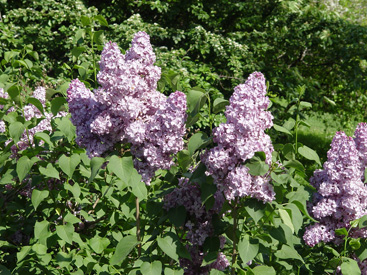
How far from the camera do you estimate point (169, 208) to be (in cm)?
211

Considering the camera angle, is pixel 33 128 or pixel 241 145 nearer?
pixel 241 145

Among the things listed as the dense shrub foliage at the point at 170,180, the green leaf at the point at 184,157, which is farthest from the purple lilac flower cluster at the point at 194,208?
the green leaf at the point at 184,157

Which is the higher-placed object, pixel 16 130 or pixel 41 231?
pixel 16 130

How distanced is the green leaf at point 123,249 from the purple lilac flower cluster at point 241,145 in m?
0.47

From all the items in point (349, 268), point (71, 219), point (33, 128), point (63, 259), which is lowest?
point (63, 259)

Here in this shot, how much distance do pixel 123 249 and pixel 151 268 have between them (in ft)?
0.56

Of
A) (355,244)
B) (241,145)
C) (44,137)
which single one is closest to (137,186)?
(241,145)

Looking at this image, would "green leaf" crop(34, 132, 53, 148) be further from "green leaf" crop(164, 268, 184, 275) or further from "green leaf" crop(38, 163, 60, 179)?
"green leaf" crop(164, 268, 184, 275)

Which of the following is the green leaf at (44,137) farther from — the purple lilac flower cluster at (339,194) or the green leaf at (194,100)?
the purple lilac flower cluster at (339,194)

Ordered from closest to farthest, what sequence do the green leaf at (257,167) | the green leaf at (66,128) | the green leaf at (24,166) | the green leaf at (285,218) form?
Result: the green leaf at (257,167)
the green leaf at (285,218)
the green leaf at (66,128)
the green leaf at (24,166)

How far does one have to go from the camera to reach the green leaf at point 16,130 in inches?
89.3

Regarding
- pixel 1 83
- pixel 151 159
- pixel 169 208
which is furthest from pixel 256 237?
pixel 1 83

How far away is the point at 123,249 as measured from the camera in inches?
80.2

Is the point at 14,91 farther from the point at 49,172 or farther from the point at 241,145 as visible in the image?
the point at 241,145
